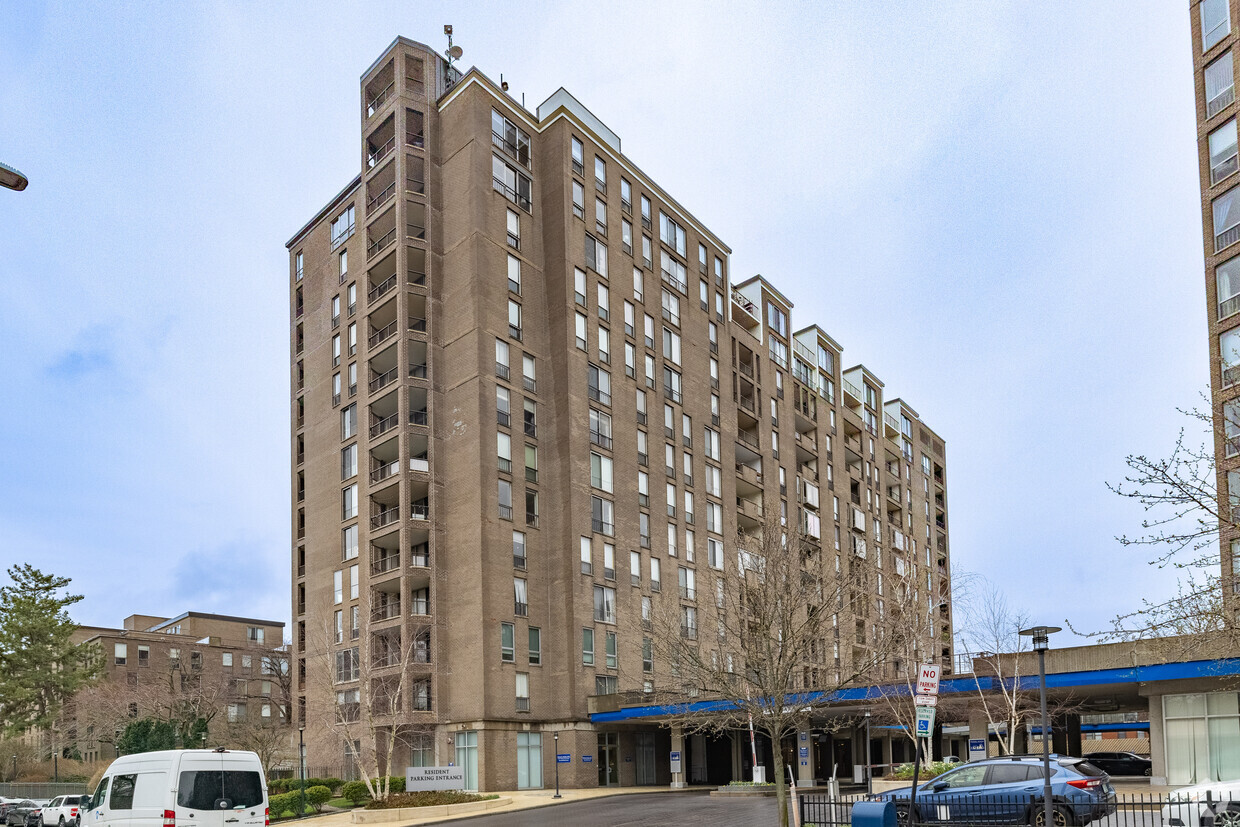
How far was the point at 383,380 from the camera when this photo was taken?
62.8 meters

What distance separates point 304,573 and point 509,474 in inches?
710

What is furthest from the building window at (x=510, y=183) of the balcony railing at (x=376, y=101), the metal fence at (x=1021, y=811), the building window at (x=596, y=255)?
the metal fence at (x=1021, y=811)

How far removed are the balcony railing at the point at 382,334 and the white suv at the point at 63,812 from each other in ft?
95.1

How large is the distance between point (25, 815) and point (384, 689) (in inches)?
678

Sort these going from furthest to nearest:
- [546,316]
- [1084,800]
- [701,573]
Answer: [701,573], [546,316], [1084,800]

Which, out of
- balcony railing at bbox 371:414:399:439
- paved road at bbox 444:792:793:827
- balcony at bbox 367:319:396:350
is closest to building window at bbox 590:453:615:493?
balcony railing at bbox 371:414:399:439

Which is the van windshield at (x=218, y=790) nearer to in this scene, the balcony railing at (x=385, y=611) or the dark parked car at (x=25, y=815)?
the dark parked car at (x=25, y=815)

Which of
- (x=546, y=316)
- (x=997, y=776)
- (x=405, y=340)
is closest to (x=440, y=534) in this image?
(x=405, y=340)

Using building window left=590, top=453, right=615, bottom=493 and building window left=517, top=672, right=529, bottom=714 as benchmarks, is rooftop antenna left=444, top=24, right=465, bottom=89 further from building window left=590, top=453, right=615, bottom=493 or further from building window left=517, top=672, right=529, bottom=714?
building window left=517, top=672, right=529, bottom=714

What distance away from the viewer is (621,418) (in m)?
67.2

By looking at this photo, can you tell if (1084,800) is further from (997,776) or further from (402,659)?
(402,659)

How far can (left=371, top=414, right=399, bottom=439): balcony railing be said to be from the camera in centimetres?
6100

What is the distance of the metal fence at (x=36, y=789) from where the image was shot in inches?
2463

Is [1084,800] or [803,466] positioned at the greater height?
[803,466]
